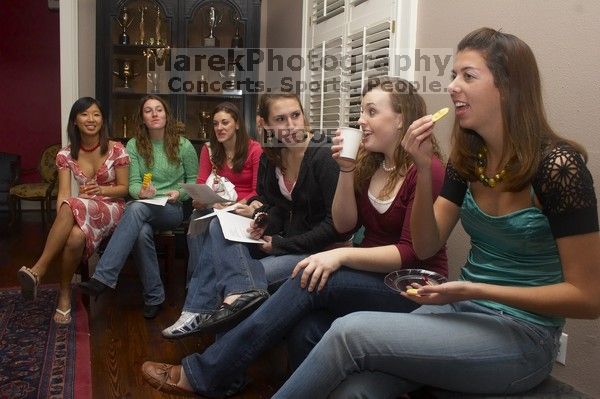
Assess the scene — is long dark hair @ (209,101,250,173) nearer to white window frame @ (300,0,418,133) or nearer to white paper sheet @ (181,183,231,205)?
white paper sheet @ (181,183,231,205)

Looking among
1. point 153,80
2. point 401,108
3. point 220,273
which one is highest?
point 153,80

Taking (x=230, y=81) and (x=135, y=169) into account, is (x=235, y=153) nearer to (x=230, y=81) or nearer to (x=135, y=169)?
(x=135, y=169)

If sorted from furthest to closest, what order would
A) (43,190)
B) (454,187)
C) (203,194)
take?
(43,190)
(203,194)
(454,187)

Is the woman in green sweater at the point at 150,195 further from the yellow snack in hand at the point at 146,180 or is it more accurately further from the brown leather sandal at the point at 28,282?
the brown leather sandal at the point at 28,282

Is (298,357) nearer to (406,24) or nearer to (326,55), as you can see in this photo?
(406,24)

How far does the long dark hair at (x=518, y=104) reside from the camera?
112 centimetres

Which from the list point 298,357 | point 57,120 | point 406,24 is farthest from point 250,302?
point 57,120

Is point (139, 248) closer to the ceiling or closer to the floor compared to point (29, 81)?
closer to the floor

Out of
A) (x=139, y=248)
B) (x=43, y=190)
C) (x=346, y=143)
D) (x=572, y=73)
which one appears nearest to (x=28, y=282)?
(x=139, y=248)

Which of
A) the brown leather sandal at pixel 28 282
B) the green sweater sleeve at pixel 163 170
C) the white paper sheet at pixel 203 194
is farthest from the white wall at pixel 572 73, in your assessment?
the brown leather sandal at pixel 28 282

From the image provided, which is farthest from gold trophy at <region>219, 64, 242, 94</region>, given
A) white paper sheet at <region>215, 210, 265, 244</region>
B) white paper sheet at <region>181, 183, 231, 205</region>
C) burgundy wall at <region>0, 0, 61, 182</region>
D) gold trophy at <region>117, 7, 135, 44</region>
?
burgundy wall at <region>0, 0, 61, 182</region>

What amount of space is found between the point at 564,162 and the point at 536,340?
1.22ft

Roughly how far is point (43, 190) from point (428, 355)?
4.98 m

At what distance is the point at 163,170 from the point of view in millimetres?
3104
